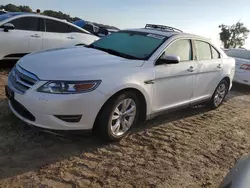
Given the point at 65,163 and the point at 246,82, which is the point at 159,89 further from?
the point at 246,82

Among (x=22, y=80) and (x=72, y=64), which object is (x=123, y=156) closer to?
(x=72, y=64)

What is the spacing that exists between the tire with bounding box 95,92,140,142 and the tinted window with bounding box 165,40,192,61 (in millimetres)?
1085

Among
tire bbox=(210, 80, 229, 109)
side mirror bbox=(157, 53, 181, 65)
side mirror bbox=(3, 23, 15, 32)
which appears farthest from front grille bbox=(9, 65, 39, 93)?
tire bbox=(210, 80, 229, 109)

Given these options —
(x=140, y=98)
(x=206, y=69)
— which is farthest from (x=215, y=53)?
(x=140, y=98)

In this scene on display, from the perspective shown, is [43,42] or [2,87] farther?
[43,42]

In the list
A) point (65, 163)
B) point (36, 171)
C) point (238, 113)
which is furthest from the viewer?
point (238, 113)

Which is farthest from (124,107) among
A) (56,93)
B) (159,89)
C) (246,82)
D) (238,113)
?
(246,82)

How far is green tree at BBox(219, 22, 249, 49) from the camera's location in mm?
27438

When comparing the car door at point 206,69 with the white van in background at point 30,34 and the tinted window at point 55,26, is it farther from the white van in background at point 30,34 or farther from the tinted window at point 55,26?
the tinted window at point 55,26

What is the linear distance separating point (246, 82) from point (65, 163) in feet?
23.8

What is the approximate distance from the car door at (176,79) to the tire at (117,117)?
44 centimetres

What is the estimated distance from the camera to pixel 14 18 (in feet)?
23.3

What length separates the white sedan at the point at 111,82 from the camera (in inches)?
132

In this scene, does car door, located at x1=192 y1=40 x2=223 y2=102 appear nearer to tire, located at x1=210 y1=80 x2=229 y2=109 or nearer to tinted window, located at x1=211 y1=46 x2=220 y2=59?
tinted window, located at x1=211 y1=46 x2=220 y2=59
